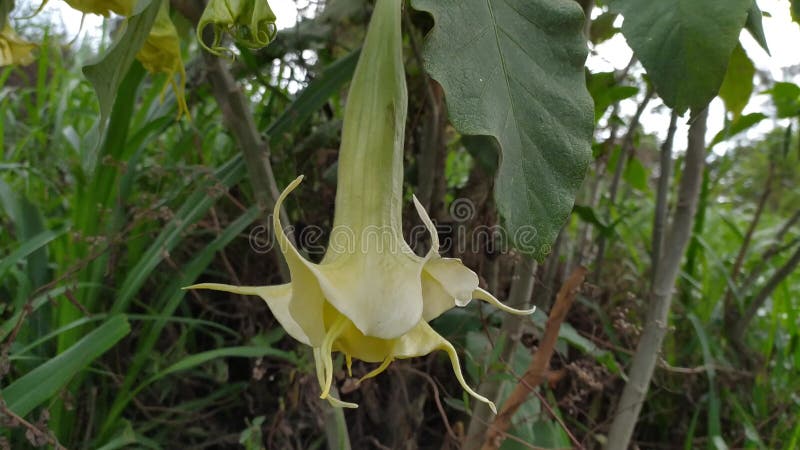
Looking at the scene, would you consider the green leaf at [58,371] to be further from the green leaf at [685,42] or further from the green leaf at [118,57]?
the green leaf at [685,42]

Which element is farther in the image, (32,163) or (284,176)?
(32,163)

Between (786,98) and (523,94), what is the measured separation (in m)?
0.69

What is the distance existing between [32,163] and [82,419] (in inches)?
24.1

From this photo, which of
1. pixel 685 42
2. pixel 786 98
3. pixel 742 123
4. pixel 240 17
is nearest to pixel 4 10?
pixel 240 17

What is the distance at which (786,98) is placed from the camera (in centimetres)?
90

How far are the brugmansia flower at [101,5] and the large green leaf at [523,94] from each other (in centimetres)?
25

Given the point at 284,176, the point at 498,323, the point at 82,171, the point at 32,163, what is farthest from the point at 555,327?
the point at 32,163

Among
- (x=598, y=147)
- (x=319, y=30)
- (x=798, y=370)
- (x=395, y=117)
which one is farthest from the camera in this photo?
(x=798, y=370)

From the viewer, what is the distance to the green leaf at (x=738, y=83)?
634 millimetres

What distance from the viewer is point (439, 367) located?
92 centimetres

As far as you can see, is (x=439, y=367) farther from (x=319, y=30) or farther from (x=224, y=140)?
(x=224, y=140)

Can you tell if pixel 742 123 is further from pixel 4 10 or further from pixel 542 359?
pixel 4 10

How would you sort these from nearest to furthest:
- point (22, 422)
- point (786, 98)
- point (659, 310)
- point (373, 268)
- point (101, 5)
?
1. point (373, 268)
2. point (101, 5)
3. point (22, 422)
4. point (659, 310)
5. point (786, 98)

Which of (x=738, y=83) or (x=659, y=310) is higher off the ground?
(x=738, y=83)
